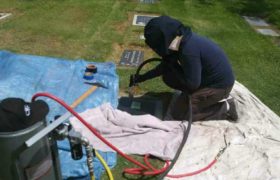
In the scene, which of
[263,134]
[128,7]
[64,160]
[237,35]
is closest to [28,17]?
[128,7]

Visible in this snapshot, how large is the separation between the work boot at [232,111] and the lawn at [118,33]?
2.26 feet

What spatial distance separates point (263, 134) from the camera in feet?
12.1

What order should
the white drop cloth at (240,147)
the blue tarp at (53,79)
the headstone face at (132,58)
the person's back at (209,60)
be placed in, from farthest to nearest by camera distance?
the headstone face at (132,58), the blue tarp at (53,79), the person's back at (209,60), the white drop cloth at (240,147)

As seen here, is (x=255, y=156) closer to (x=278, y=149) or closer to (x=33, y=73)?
(x=278, y=149)

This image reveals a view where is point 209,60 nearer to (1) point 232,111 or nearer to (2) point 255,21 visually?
(1) point 232,111

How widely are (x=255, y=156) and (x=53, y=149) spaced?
1.87 meters

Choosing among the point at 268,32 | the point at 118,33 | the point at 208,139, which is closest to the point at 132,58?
the point at 118,33

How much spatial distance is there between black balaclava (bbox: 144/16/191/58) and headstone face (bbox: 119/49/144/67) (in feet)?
5.89

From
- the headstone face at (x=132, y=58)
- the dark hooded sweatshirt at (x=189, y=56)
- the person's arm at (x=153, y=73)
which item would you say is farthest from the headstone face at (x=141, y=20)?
the dark hooded sweatshirt at (x=189, y=56)

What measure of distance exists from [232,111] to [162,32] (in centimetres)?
136

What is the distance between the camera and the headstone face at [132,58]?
5.34m

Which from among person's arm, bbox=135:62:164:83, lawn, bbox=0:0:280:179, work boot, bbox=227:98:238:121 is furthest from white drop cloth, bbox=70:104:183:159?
lawn, bbox=0:0:280:179

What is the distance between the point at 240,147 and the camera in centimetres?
350

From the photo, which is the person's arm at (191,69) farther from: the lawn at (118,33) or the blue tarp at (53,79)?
the lawn at (118,33)
